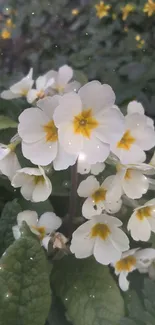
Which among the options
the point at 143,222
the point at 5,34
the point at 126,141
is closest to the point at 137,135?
the point at 126,141

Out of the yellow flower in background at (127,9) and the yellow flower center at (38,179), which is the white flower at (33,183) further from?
the yellow flower in background at (127,9)

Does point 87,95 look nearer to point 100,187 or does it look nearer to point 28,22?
point 100,187

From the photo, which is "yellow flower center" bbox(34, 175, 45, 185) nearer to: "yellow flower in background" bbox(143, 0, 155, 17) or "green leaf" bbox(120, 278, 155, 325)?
"green leaf" bbox(120, 278, 155, 325)

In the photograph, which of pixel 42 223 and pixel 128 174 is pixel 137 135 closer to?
pixel 128 174

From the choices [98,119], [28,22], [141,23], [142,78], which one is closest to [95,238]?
[98,119]

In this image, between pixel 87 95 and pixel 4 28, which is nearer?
pixel 87 95

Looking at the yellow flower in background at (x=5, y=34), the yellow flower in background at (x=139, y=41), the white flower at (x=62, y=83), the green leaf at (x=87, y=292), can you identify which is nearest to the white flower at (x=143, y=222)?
the green leaf at (x=87, y=292)
